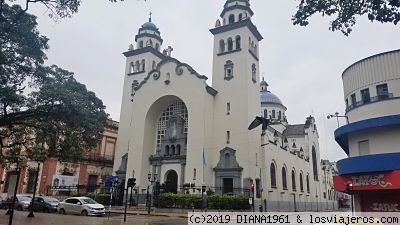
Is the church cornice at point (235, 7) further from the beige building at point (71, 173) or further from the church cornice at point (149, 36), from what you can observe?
the beige building at point (71, 173)

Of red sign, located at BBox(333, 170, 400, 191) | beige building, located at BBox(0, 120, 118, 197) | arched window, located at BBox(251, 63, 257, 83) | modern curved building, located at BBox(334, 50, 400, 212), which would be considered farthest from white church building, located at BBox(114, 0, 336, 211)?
modern curved building, located at BBox(334, 50, 400, 212)

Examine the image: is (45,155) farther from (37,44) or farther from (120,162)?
(120,162)

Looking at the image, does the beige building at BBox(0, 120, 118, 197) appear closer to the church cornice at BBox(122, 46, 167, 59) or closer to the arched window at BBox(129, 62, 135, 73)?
the arched window at BBox(129, 62, 135, 73)

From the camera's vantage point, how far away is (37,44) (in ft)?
45.6

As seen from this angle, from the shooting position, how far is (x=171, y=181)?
37.6m

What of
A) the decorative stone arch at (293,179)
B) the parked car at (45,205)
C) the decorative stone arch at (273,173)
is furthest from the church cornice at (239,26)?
the parked car at (45,205)

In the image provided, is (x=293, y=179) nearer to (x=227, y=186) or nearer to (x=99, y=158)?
(x=227, y=186)

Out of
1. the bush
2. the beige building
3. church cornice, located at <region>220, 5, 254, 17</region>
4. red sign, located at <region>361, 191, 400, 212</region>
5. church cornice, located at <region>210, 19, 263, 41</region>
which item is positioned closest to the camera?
red sign, located at <region>361, 191, 400, 212</region>

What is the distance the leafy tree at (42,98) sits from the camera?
1305 centimetres

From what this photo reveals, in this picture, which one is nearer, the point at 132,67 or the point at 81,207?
the point at 81,207

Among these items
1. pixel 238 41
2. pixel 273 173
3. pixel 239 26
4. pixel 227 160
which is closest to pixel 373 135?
pixel 227 160

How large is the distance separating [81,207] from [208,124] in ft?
50.1

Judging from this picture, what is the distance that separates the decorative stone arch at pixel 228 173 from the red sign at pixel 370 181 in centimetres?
1247

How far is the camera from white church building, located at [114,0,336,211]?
113ft
